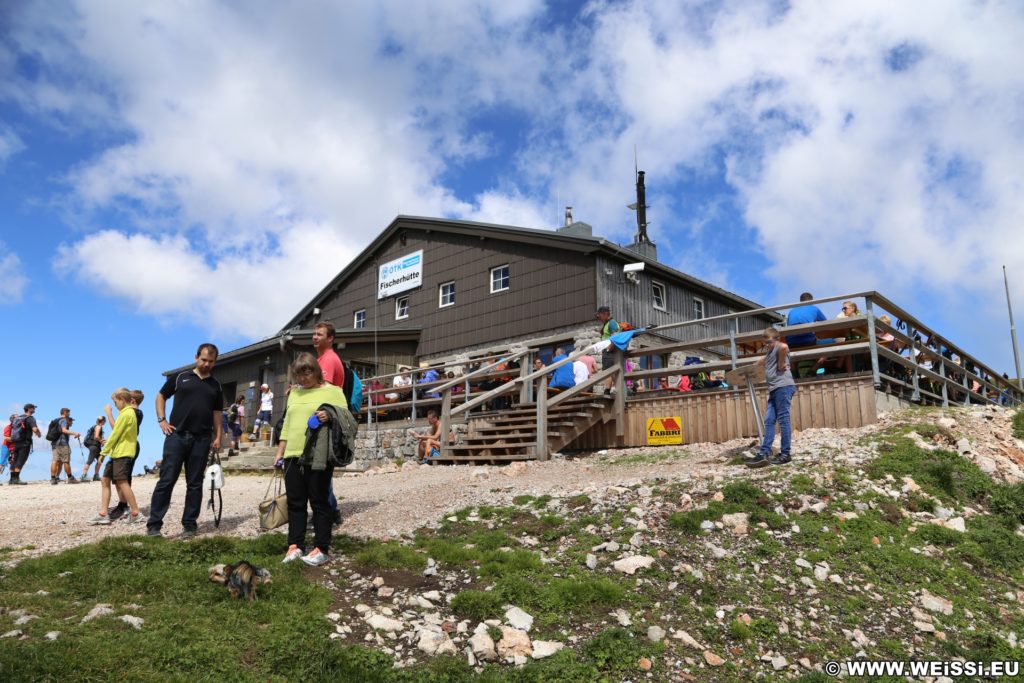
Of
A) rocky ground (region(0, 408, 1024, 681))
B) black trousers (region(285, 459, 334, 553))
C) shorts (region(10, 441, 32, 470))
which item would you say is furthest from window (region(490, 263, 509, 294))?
black trousers (region(285, 459, 334, 553))

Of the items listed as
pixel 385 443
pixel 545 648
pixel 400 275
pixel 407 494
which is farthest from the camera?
pixel 400 275

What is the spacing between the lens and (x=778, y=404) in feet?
28.9

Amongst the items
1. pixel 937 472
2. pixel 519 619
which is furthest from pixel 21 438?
pixel 937 472

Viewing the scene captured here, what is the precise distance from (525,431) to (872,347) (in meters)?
5.75

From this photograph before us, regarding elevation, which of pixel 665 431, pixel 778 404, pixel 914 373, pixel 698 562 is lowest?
pixel 698 562

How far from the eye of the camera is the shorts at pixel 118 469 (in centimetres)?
803

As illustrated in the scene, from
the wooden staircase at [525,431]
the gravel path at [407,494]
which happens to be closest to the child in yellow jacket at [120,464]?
the gravel path at [407,494]

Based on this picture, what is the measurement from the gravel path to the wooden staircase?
59 cm

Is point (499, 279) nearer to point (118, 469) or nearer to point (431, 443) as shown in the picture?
point (431, 443)

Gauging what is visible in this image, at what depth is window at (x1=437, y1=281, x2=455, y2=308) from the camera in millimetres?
24250

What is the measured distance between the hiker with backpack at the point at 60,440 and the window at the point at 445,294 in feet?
36.8

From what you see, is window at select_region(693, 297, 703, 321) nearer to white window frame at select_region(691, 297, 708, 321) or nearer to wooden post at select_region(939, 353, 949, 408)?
white window frame at select_region(691, 297, 708, 321)

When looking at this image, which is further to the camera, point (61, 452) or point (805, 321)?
point (61, 452)

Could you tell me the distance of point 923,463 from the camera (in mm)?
8188
